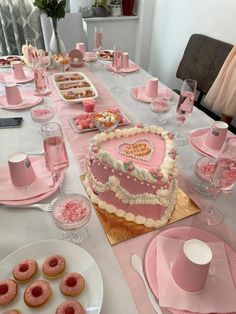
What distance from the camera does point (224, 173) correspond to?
76cm

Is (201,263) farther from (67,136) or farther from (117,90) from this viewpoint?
(117,90)

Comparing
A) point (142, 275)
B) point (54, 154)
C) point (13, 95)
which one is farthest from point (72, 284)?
point (13, 95)

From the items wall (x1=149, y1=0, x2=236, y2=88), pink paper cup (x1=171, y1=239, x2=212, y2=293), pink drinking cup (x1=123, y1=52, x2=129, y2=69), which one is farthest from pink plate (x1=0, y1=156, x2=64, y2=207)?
wall (x1=149, y1=0, x2=236, y2=88)

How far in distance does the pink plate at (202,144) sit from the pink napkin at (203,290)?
1.47ft

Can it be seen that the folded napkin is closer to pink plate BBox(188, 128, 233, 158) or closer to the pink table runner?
the pink table runner

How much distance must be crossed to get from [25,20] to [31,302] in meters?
3.03

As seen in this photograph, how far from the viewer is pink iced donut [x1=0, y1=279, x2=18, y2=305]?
57cm

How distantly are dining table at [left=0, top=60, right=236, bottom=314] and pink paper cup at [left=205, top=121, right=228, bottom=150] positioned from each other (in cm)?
7

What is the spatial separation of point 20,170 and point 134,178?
0.37m

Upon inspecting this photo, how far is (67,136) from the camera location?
46.9 inches

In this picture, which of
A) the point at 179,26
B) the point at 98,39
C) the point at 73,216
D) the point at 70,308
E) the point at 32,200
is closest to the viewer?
the point at 70,308

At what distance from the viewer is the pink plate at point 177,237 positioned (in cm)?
62

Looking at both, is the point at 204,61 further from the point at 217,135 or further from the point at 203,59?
the point at 217,135

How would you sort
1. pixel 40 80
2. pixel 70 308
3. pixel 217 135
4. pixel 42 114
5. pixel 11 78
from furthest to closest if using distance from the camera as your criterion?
pixel 11 78
pixel 40 80
pixel 42 114
pixel 217 135
pixel 70 308
